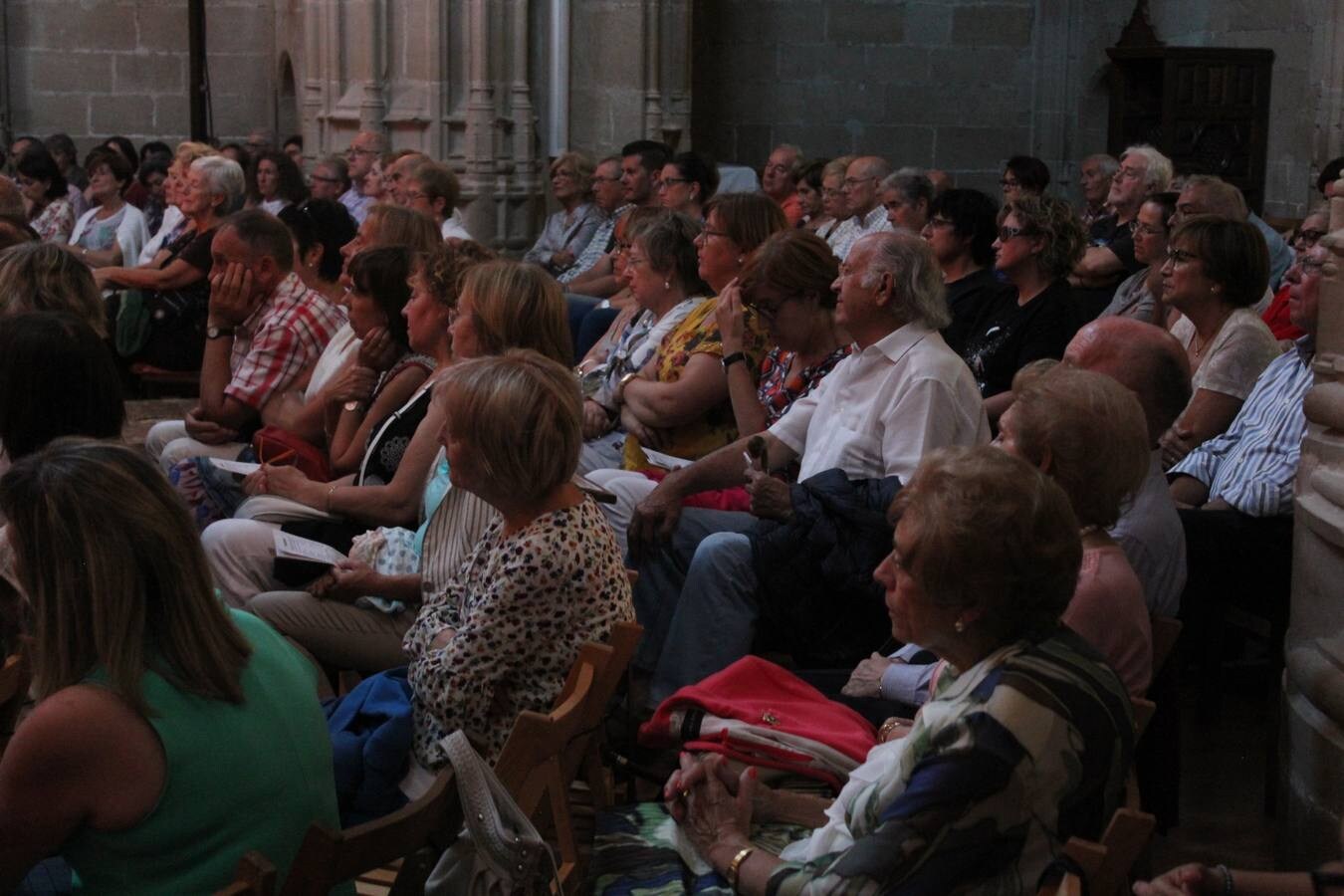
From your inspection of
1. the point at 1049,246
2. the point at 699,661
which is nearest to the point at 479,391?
the point at 699,661

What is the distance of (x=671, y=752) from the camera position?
3.44m

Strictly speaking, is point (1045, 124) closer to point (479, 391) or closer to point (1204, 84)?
point (1204, 84)

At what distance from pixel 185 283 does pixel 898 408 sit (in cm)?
419

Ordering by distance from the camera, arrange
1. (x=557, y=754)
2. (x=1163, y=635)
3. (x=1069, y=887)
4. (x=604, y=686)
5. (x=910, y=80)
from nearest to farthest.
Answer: (x=1069, y=887)
(x=557, y=754)
(x=604, y=686)
(x=1163, y=635)
(x=910, y=80)

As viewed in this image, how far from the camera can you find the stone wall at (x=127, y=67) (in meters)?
14.4

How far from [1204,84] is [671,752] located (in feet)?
27.2

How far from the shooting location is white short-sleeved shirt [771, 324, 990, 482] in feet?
12.6

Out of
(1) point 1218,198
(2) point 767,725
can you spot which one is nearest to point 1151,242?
(1) point 1218,198

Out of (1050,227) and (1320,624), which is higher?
(1050,227)

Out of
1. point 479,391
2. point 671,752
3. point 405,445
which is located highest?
point 479,391

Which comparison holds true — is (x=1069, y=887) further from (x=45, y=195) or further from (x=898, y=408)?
(x=45, y=195)

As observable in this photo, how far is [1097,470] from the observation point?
2797mm

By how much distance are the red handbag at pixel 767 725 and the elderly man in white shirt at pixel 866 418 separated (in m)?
0.88

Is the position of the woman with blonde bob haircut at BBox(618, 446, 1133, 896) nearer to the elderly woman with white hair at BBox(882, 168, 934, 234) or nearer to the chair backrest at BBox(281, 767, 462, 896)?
the chair backrest at BBox(281, 767, 462, 896)
